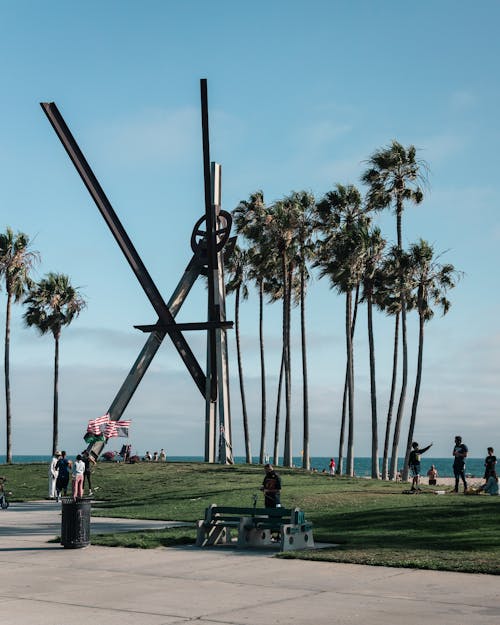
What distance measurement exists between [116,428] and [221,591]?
102ft

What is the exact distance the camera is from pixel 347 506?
2502 centimetres

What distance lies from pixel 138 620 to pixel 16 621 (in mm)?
1350

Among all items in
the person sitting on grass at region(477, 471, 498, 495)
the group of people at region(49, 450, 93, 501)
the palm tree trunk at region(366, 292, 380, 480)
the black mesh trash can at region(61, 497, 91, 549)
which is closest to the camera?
the black mesh trash can at region(61, 497, 91, 549)

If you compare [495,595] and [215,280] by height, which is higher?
[215,280]

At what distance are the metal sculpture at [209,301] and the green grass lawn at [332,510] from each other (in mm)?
2937

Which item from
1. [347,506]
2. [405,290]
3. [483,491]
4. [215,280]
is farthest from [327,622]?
[405,290]

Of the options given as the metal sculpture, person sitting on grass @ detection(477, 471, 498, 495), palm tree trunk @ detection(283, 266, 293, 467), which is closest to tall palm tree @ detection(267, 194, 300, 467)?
palm tree trunk @ detection(283, 266, 293, 467)

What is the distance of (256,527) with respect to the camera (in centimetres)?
1806

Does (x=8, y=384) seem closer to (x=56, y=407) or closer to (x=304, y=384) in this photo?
(x=56, y=407)

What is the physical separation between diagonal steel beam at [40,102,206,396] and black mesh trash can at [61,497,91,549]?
27051 millimetres

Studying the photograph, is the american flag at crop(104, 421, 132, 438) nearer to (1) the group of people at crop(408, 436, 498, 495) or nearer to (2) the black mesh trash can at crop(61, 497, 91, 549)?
(1) the group of people at crop(408, 436, 498, 495)

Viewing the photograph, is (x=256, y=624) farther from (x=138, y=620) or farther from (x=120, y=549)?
(x=120, y=549)

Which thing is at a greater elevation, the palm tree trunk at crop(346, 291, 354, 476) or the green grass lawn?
the palm tree trunk at crop(346, 291, 354, 476)

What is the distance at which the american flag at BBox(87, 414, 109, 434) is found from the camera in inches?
1683
